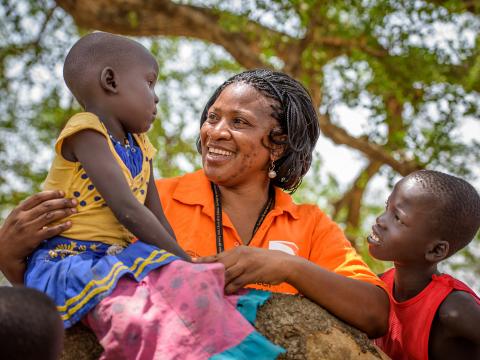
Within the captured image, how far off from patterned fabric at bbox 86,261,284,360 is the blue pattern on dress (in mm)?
552

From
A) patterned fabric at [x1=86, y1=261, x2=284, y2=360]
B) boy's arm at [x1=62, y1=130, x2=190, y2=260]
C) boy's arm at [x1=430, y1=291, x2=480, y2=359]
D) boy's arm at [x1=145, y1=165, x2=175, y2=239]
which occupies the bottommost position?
boy's arm at [x1=430, y1=291, x2=480, y2=359]

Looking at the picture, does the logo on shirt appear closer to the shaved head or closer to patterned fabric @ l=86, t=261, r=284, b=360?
patterned fabric @ l=86, t=261, r=284, b=360

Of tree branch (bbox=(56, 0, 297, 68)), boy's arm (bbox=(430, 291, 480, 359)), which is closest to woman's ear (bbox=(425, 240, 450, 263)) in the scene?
boy's arm (bbox=(430, 291, 480, 359))

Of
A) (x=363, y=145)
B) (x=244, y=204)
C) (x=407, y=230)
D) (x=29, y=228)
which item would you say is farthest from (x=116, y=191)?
(x=363, y=145)

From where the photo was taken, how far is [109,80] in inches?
108

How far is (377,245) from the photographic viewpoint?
125 inches

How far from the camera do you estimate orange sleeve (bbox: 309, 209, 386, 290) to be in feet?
9.98

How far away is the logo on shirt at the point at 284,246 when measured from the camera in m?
3.20

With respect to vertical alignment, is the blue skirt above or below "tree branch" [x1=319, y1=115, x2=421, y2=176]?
above

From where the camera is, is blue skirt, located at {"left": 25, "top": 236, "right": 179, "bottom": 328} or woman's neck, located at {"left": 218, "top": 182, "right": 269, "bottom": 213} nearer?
blue skirt, located at {"left": 25, "top": 236, "right": 179, "bottom": 328}

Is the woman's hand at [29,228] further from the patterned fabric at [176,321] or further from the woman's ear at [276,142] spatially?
the woman's ear at [276,142]

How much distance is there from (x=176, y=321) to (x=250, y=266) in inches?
19.3

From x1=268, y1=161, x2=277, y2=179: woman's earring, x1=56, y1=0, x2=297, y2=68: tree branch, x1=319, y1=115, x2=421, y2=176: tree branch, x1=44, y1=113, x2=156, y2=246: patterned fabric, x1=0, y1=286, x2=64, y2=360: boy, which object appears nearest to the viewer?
x1=0, y1=286, x2=64, y2=360: boy

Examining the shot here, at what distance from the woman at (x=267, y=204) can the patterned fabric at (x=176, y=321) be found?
0.49 m
